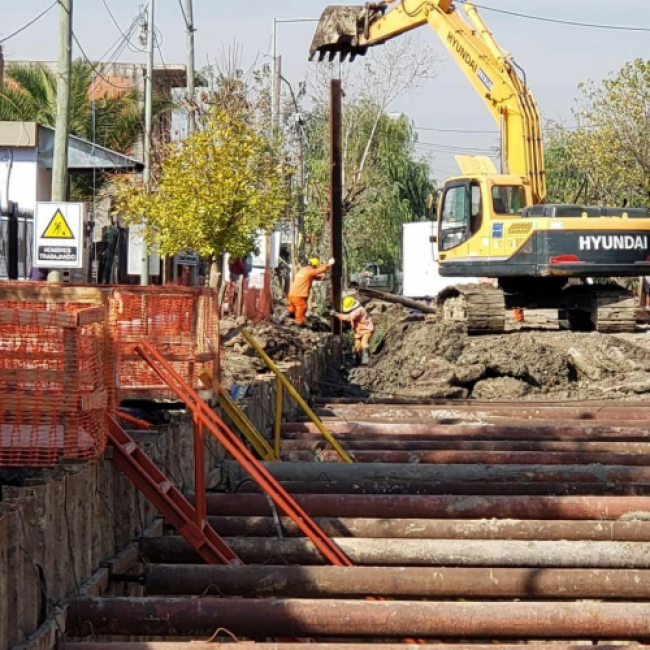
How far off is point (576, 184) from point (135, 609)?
60.8 m

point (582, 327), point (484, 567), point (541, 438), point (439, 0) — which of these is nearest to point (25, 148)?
point (439, 0)

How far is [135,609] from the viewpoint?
21.6 feet

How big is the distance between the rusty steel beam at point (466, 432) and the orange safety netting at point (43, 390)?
6.08 m

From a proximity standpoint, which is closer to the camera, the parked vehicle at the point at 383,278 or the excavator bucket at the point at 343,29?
the excavator bucket at the point at 343,29

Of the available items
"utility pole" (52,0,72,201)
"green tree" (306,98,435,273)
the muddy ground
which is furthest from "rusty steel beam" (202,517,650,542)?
"green tree" (306,98,435,273)

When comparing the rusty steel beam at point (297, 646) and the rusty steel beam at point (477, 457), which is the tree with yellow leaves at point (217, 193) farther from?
the rusty steel beam at point (297, 646)

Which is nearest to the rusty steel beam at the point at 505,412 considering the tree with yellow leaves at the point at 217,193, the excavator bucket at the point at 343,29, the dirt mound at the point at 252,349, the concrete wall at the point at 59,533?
the dirt mound at the point at 252,349

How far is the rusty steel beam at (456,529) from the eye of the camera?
27.8ft

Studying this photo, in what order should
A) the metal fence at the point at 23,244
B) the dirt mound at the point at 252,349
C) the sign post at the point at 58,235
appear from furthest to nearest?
the metal fence at the point at 23,244 → the sign post at the point at 58,235 → the dirt mound at the point at 252,349

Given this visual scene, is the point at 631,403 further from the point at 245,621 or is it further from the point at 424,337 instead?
the point at 245,621

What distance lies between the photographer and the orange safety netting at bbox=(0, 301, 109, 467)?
6473 mm

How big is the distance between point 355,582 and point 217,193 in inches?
746

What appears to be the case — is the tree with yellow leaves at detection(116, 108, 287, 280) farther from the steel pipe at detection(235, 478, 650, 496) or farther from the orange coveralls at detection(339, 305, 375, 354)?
the steel pipe at detection(235, 478, 650, 496)

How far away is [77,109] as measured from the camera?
130ft
